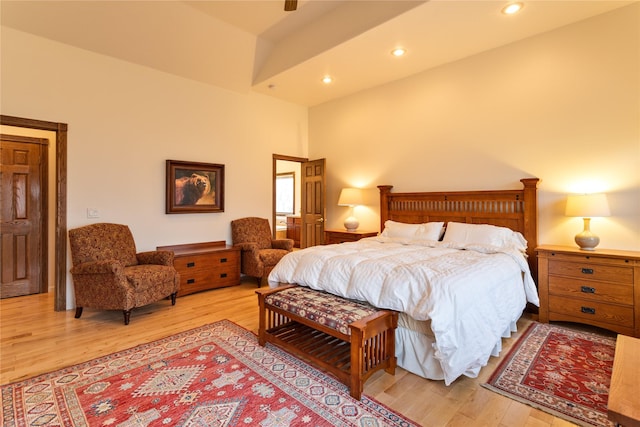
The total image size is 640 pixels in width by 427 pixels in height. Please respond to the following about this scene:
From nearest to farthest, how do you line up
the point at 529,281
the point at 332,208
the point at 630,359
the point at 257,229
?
1. the point at 630,359
2. the point at 529,281
3. the point at 257,229
4. the point at 332,208

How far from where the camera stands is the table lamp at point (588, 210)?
9.91ft

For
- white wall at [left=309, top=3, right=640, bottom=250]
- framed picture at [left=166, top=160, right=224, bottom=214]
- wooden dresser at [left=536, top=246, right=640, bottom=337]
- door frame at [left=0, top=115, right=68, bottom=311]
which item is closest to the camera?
wooden dresser at [left=536, top=246, right=640, bottom=337]

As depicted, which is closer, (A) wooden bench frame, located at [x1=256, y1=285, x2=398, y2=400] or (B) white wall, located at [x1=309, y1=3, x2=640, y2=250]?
(A) wooden bench frame, located at [x1=256, y1=285, x2=398, y2=400]

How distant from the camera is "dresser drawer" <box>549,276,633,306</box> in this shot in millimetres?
2824

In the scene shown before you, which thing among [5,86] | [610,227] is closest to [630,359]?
[610,227]

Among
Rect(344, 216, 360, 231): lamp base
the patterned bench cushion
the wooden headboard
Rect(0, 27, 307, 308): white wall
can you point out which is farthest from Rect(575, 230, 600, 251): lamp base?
Rect(0, 27, 307, 308): white wall

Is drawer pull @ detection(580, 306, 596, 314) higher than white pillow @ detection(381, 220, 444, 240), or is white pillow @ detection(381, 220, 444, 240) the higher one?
white pillow @ detection(381, 220, 444, 240)

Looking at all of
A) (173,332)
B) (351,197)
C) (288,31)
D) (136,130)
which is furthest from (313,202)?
(173,332)

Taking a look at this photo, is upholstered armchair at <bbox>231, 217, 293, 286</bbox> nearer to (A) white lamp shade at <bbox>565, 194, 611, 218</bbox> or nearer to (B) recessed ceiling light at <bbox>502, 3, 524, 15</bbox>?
(A) white lamp shade at <bbox>565, 194, 611, 218</bbox>

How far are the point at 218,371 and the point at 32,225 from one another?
3994 mm

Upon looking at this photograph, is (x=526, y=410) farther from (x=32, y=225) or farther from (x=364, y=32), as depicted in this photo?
(x=32, y=225)

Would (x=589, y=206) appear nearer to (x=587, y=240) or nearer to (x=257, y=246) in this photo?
(x=587, y=240)

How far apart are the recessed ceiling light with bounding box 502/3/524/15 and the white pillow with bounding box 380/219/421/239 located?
2506 millimetres

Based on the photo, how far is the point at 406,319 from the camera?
2326 millimetres
